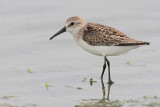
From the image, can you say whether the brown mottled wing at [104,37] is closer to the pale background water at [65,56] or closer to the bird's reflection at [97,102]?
the pale background water at [65,56]

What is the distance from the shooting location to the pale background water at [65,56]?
1038cm

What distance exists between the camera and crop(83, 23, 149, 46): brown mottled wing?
11.2 meters

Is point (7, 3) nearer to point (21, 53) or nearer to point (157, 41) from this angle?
point (21, 53)

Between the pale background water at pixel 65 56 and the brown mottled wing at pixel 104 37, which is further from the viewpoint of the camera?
the brown mottled wing at pixel 104 37

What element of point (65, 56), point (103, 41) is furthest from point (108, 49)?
point (65, 56)

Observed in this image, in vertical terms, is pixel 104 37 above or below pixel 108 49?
above

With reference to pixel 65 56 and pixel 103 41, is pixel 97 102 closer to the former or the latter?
pixel 103 41

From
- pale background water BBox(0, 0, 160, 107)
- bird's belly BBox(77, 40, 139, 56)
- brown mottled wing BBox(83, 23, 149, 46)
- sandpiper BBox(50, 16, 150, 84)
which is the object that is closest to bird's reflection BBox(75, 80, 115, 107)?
pale background water BBox(0, 0, 160, 107)

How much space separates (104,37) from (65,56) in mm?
2363

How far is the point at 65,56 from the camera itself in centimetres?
1342

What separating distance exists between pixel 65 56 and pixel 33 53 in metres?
1.07

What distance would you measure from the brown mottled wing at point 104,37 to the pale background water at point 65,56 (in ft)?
3.11

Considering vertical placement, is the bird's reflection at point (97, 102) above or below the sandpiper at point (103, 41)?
below

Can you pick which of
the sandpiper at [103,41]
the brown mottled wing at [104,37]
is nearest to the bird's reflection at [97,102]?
the sandpiper at [103,41]
